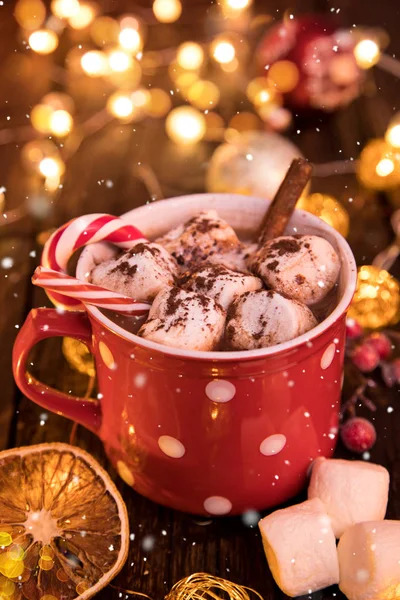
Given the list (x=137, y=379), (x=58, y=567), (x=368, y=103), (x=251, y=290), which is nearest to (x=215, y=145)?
(x=368, y=103)

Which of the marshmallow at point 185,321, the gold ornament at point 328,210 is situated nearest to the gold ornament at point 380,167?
the gold ornament at point 328,210

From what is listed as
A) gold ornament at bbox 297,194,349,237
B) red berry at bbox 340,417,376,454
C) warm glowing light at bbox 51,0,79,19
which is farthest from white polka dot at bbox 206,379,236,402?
warm glowing light at bbox 51,0,79,19

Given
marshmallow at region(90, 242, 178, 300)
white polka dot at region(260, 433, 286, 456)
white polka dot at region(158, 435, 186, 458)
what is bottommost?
white polka dot at region(158, 435, 186, 458)

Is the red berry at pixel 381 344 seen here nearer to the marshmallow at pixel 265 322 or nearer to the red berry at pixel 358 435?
the red berry at pixel 358 435

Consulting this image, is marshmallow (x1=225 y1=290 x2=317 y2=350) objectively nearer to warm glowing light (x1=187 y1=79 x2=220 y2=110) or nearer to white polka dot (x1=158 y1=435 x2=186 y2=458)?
white polka dot (x1=158 y1=435 x2=186 y2=458)

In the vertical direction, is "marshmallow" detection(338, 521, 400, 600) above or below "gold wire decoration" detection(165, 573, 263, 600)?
above

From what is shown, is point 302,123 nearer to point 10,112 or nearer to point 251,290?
point 10,112

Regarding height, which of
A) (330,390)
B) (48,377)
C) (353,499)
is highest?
(330,390)
